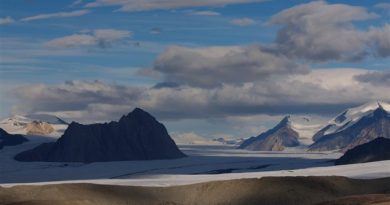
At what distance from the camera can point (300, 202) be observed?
478 ft

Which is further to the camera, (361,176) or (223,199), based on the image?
(361,176)

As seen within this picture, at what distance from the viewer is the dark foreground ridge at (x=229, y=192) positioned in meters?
150

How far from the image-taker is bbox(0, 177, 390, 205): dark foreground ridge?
15000cm

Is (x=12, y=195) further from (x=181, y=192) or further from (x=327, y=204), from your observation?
(x=327, y=204)

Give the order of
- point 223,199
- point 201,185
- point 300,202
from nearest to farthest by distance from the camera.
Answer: point 300,202 → point 223,199 → point 201,185

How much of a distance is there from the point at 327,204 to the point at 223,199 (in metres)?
64.5

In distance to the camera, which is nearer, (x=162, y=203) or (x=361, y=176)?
(x=162, y=203)

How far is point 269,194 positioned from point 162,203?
1939 centimetres

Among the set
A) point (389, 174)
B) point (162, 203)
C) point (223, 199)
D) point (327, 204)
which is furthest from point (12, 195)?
point (389, 174)

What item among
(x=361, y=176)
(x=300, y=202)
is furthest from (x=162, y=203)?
A: (x=361, y=176)

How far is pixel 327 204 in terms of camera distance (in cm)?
9312

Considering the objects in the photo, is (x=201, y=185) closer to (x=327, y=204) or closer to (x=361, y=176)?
(x=361, y=176)

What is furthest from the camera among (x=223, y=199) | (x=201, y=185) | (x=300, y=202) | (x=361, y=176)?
(x=361, y=176)

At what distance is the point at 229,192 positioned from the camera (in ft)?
519
